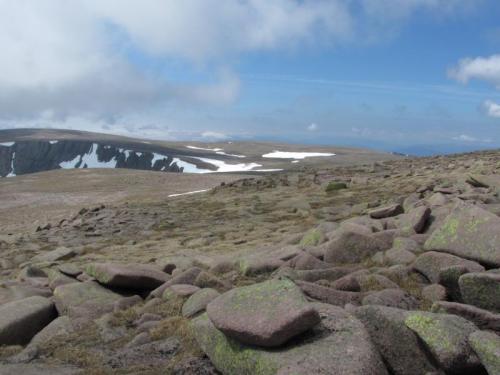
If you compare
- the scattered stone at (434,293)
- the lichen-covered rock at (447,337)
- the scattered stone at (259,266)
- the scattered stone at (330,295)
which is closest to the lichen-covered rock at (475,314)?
the lichen-covered rock at (447,337)

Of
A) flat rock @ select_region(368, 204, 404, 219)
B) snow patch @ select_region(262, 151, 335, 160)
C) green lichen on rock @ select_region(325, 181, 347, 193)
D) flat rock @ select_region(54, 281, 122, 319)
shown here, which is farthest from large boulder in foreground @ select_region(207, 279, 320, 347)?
snow patch @ select_region(262, 151, 335, 160)

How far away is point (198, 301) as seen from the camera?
1162 centimetres

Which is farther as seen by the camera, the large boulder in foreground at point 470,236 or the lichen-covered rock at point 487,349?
the large boulder in foreground at point 470,236

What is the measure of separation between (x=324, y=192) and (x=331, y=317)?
2725 cm

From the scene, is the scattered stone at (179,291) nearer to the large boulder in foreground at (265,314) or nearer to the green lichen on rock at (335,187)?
the large boulder in foreground at (265,314)

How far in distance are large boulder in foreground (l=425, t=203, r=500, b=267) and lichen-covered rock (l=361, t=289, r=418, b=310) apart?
6.94 ft

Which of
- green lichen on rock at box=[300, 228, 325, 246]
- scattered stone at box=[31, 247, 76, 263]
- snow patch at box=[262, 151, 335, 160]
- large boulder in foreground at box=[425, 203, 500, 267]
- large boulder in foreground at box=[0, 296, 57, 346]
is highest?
large boulder in foreground at box=[425, 203, 500, 267]

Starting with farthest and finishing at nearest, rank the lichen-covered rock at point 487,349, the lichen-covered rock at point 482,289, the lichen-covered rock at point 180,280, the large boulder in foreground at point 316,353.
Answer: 1. the lichen-covered rock at point 180,280
2. the lichen-covered rock at point 482,289
3. the large boulder in foreground at point 316,353
4. the lichen-covered rock at point 487,349

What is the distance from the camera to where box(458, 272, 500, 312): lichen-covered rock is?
365 inches

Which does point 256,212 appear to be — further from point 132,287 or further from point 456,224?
point 456,224

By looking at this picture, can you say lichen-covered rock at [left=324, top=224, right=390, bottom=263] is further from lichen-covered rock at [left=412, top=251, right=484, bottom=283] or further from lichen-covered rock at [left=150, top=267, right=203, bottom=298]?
lichen-covered rock at [left=150, top=267, right=203, bottom=298]

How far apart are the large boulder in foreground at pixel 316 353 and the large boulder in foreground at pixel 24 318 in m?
5.53

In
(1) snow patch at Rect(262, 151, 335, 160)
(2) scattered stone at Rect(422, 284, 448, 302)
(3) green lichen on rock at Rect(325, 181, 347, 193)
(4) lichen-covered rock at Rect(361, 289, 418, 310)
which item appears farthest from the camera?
(1) snow patch at Rect(262, 151, 335, 160)

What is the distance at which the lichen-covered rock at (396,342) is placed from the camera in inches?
308
